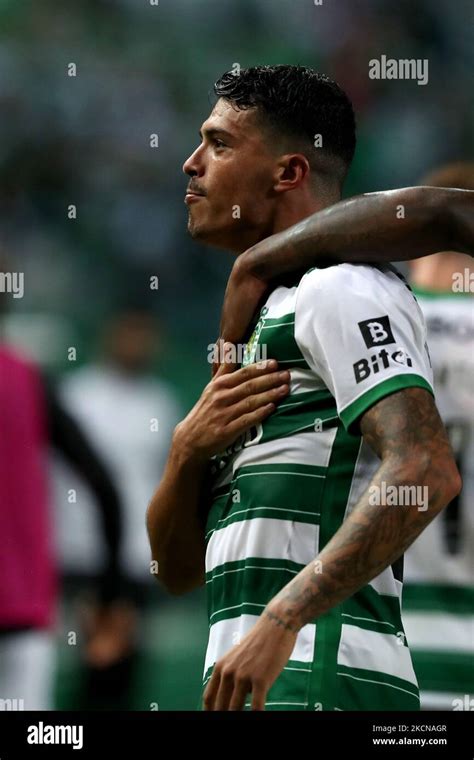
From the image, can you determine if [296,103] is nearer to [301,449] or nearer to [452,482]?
[301,449]

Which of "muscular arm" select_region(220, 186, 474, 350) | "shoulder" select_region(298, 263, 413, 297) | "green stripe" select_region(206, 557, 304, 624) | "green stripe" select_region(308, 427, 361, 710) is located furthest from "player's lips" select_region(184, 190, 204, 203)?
"green stripe" select_region(206, 557, 304, 624)

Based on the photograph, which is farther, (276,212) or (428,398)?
(276,212)

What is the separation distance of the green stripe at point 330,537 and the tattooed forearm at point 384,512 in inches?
4.2

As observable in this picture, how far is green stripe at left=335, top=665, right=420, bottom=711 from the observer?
6.59ft

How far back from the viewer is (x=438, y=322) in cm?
310

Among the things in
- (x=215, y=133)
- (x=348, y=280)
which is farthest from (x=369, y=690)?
(x=215, y=133)

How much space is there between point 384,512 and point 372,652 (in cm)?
29

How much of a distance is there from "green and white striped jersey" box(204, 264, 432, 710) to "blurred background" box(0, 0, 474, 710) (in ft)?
7.00

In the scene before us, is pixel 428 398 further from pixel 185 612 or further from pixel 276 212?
pixel 185 612

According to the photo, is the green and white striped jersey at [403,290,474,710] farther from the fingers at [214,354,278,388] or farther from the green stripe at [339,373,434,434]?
the green stripe at [339,373,434,434]

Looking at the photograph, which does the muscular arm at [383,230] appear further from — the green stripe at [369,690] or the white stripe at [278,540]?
the green stripe at [369,690]

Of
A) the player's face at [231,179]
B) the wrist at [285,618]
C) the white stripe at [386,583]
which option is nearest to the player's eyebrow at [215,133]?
the player's face at [231,179]

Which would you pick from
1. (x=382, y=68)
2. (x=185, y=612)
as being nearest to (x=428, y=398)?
(x=185, y=612)
